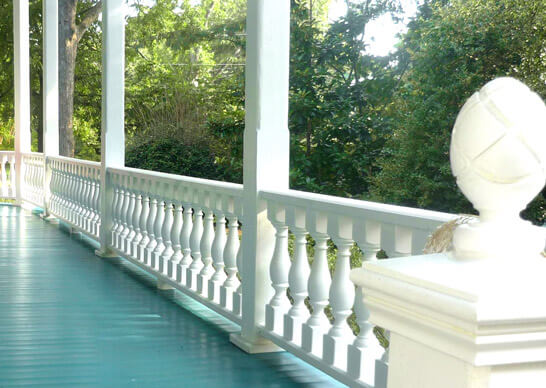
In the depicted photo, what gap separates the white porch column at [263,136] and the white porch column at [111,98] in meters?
3.34

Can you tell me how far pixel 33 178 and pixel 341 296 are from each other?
945cm

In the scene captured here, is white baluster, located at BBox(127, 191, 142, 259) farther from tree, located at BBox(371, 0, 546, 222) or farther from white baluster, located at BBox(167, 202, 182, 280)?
tree, located at BBox(371, 0, 546, 222)

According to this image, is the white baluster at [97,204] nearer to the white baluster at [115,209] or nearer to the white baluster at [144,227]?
the white baluster at [115,209]

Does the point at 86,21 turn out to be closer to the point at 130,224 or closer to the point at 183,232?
the point at 130,224

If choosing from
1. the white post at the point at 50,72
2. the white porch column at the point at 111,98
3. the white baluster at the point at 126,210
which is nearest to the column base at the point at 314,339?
the white baluster at the point at 126,210

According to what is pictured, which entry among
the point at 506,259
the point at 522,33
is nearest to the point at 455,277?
the point at 506,259

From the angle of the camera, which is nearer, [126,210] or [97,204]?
[126,210]

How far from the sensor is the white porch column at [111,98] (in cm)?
714

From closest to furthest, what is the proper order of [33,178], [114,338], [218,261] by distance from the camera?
[114,338] < [218,261] < [33,178]

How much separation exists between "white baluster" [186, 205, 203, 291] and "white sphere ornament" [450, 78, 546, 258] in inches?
172

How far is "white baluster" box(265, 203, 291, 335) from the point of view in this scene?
392cm

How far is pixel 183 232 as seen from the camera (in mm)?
5441

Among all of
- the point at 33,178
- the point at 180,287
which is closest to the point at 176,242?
the point at 180,287

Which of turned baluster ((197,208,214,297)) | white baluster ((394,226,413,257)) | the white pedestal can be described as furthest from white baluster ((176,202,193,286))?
the white pedestal
